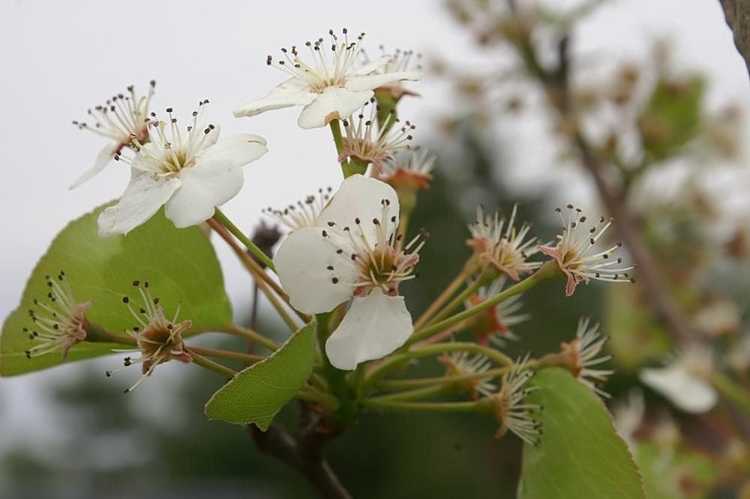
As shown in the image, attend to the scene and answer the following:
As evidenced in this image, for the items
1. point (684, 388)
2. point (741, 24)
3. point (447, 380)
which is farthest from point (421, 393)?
point (684, 388)

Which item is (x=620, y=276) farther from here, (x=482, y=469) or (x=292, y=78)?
(x=482, y=469)

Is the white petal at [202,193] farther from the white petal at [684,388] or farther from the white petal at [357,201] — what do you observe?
the white petal at [684,388]

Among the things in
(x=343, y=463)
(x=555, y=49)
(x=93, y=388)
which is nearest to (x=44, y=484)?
(x=93, y=388)

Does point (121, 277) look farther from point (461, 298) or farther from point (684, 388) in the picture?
point (684, 388)

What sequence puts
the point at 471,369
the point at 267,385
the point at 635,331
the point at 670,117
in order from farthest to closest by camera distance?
the point at 635,331
the point at 670,117
the point at 471,369
the point at 267,385

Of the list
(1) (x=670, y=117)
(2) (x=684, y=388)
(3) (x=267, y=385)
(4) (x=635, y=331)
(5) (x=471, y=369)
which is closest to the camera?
(3) (x=267, y=385)

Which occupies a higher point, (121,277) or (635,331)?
(121,277)

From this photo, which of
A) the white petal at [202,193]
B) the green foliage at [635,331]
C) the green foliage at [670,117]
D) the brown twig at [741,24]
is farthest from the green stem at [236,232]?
the green foliage at [635,331]
